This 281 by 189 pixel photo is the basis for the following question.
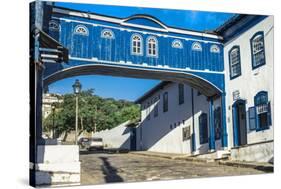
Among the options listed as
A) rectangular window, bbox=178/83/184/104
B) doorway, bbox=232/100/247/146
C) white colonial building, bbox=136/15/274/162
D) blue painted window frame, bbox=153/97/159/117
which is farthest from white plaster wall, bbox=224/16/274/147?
blue painted window frame, bbox=153/97/159/117

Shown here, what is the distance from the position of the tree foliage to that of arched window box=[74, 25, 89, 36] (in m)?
1.40

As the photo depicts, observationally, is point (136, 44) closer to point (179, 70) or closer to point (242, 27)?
point (179, 70)

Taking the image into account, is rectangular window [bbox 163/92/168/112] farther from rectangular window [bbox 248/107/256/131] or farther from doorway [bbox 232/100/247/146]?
rectangular window [bbox 248/107/256/131]

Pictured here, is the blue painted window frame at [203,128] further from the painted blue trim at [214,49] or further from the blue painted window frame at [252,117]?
the painted blue trim at [214,49]

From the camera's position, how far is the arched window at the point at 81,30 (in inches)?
432

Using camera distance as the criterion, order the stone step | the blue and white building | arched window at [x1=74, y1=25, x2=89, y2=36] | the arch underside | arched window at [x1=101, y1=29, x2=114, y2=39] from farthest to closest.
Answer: arched window at [x1=101, y1=29, x2=114, y2=39]
arched window at [x1=74, y1=25, x2=89, y2=36]
the arch underside
the blue and white building
the stone step

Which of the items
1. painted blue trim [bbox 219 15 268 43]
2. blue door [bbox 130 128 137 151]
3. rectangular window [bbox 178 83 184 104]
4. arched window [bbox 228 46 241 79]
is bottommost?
blue door [bbox 130 128 137 151]

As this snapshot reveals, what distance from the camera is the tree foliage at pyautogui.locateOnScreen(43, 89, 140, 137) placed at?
10547 mm

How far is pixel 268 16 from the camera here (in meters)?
13.0

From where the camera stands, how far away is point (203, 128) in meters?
13.3

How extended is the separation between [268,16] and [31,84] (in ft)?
22.6

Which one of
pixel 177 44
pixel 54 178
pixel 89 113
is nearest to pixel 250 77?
pixel 177 44

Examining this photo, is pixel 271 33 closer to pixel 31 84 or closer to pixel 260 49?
pixel 260 49

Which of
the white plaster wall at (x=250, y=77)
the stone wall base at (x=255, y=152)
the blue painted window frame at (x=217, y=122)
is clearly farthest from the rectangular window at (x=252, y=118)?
the blue painted window frame at (x=217, y=122)
